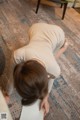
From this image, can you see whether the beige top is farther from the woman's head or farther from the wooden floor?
the wooden floor

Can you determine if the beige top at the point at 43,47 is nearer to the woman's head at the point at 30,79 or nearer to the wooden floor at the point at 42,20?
the woman's head at the point at 30,79

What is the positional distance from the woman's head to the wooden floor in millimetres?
945

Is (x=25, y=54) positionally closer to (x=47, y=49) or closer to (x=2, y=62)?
(x=47, y=49)

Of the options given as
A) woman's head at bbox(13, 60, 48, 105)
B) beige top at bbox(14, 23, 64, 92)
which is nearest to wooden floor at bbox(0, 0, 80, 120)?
beige top at bbox(14, 23, 64, 92)

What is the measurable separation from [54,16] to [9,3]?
0.76 m

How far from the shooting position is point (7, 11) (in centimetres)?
316

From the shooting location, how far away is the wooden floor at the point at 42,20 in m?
2.29

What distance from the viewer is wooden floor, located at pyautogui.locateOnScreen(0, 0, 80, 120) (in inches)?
90.1

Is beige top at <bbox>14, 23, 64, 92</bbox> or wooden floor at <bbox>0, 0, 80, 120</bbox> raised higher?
beige top at <bbox>14, 23, 64, 92</bbox>

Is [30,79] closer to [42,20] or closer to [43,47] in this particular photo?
[43,47]

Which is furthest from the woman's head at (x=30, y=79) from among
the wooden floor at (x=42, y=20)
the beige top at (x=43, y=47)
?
the wooden floor at (x=42, y=20)

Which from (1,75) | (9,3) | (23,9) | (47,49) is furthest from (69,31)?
(47,49)

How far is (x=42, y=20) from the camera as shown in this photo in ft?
10.2

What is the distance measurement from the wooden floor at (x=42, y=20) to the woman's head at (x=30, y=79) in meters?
0.95
